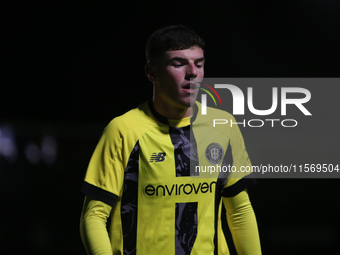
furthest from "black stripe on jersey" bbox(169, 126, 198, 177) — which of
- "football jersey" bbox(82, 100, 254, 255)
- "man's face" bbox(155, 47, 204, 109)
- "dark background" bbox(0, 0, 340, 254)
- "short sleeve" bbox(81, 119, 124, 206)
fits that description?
"dark background" bbox(0, 0, 340, 254)

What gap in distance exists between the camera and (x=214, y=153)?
1505mm

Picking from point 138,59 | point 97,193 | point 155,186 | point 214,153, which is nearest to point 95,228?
point 97,193

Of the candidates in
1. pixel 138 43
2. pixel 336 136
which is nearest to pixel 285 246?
pixel 336 136

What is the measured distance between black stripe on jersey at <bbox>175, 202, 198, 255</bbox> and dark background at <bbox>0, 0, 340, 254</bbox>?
148cm

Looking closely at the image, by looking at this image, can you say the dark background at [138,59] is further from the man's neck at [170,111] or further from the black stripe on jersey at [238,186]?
the black stripe on jersey at [238,186]

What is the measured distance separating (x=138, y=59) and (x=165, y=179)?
1658mm

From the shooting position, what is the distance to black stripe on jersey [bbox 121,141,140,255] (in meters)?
1.39

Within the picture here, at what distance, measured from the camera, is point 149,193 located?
4.58 ft

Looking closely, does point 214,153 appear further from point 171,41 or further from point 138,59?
point 138,59

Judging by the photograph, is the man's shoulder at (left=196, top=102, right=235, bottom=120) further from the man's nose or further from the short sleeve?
the short sleeve

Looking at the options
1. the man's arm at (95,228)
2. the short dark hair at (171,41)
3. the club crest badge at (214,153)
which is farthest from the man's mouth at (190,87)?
the man's arm at (95,228)

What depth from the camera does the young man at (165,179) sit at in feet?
4.55

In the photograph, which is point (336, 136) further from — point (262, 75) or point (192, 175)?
point (192, 175)

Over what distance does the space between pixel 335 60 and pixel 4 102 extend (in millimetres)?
3183
